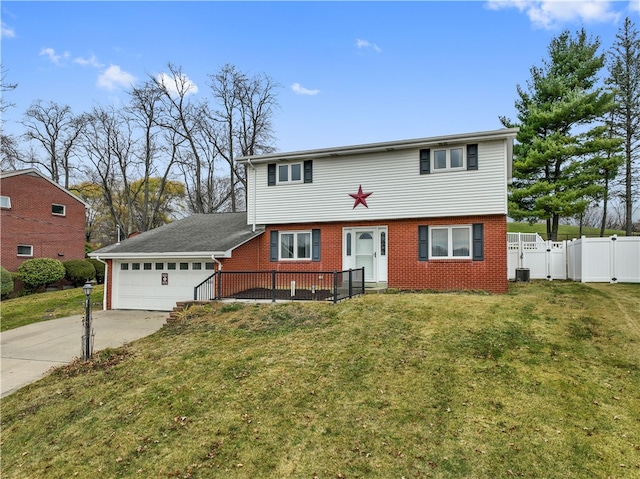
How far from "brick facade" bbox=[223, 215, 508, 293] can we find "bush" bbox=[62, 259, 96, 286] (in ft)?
48.9

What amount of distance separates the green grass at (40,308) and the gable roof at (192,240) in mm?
2835

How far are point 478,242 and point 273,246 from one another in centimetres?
762

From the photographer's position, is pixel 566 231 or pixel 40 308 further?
pixel 566 231

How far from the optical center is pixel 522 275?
15008mm

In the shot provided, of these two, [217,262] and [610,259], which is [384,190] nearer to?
[217,262]

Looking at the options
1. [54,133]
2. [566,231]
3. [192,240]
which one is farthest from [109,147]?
[566,231]

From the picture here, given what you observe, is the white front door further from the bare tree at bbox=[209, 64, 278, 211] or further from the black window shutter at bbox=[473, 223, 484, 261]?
the bare tree at bbox=[209, 64, 278, 211]

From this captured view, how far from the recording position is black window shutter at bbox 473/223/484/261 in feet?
39.9

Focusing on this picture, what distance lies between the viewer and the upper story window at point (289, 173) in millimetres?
14164

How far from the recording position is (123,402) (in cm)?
615

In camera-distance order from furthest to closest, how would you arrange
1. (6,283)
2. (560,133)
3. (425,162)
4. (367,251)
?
(560,133), (6,283), (367,251), (425,162)

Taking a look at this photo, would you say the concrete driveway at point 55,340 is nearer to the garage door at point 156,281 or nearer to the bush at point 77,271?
the garage door at point 156,281

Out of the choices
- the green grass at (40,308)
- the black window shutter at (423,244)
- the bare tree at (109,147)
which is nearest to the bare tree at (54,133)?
the bare tree at (109,147)

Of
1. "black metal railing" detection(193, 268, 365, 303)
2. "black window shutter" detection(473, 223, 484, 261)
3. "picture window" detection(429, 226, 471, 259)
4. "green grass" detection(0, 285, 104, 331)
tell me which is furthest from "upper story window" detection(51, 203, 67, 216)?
"black window shutter" detection(473, 223, 484, 261)
